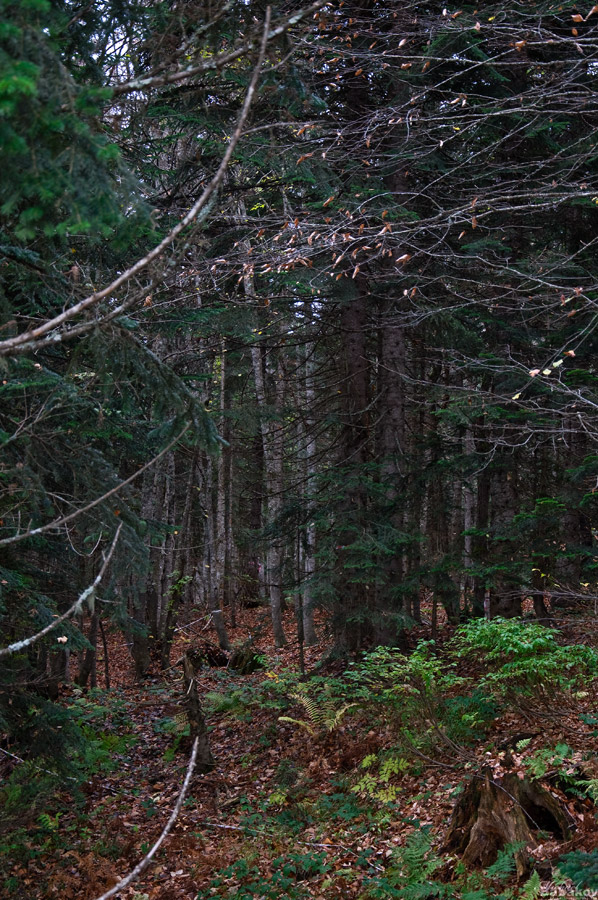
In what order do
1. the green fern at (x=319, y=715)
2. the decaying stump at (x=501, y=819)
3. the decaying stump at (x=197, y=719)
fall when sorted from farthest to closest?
the green fern at (x=319, y=715) → the decaying stump at (x=197, y=719) → the decaying stump at (x=501, y=819)

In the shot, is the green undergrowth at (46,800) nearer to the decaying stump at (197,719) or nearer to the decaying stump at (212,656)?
the decaying stump at (197,719)

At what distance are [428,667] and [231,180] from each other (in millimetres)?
7419

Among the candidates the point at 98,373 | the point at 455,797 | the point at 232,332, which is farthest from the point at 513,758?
the point at 232,332

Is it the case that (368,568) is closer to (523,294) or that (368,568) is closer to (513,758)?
(513,758)

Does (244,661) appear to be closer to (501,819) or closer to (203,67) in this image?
(501,819)

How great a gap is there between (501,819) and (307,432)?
7.84 m

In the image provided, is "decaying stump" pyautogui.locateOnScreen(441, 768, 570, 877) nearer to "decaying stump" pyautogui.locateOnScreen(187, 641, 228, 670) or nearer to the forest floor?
the forest floor

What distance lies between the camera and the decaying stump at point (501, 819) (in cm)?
517

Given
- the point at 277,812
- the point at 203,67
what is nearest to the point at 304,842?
the point at 277,812

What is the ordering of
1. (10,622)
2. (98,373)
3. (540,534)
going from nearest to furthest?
(98,373) < (10,622) < (540,534)

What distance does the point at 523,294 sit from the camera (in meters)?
9.82

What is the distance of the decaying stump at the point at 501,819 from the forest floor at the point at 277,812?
0.40 feet

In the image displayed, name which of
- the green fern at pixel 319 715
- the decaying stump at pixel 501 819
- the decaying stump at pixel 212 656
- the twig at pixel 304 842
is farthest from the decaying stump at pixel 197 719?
the decaying stump at pixel 212 656

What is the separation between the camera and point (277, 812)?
25.0 feet
